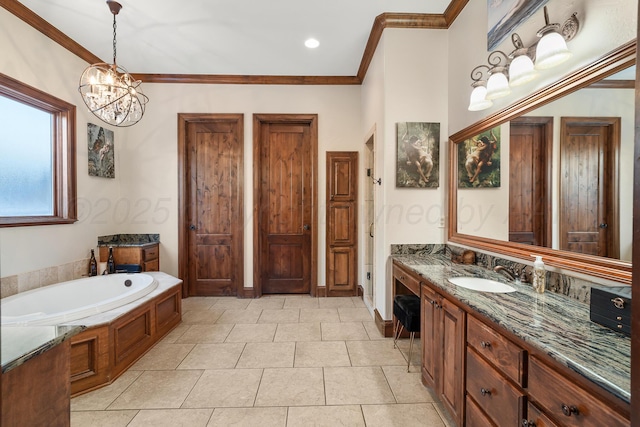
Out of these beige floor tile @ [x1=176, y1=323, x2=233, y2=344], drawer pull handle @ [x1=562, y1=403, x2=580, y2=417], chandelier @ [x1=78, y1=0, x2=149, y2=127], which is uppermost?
chandelier @ [x1=78, y1=0, x2=149, y2=127]

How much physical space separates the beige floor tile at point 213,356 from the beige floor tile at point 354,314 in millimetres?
1239

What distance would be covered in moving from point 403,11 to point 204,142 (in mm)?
3011

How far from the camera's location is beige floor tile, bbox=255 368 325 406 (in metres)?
1.89

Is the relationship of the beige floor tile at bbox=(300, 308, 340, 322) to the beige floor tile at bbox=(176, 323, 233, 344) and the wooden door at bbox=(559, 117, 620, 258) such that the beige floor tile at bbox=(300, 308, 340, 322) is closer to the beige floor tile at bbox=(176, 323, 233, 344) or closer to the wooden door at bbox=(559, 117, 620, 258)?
the beige floor tile at bbox=(176, 323, 233, 344)

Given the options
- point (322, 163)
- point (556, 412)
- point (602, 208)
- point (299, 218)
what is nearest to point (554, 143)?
point (602, 208)

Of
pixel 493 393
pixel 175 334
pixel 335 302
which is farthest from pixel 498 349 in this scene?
pixel 175 334

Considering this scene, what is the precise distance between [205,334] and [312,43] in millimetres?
3403

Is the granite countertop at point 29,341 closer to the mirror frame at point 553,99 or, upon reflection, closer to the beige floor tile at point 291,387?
the beige floor tile at point 291,387

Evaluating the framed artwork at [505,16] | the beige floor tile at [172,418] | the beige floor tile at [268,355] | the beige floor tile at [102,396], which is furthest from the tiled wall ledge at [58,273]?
the framed artwork at [505,16]

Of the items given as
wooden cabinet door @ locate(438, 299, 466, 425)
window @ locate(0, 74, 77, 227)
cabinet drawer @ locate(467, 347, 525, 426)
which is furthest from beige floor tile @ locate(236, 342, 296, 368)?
window @ locate(0, 74, 77, 227)

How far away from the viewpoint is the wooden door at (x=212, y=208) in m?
4.04

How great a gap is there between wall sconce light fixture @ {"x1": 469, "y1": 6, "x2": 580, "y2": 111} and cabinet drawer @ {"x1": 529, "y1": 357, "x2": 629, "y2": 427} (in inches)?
59.1

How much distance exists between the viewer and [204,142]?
4062mm

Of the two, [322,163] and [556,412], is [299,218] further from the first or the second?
[556,412]
